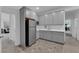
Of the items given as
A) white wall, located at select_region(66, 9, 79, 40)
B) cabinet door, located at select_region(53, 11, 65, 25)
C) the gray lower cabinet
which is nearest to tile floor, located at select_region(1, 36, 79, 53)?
the gray lower cabinet

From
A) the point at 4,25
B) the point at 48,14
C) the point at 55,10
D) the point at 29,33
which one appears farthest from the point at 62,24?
the point at 4,25

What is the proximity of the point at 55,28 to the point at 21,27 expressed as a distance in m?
2.34

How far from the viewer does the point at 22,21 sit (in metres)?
3.34

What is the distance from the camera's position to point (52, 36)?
4238 millimetres

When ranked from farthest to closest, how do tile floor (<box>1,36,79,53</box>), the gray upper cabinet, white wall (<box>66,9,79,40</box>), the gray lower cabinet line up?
white wall (<box>66,9,79,40</box>), the gray upper cabinet, the gray lower cabinet, tile floor (<box>1,36,79,53</box>)

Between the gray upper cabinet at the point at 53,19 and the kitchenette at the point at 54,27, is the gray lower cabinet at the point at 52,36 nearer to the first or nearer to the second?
the kitchenette at the point at 54,27

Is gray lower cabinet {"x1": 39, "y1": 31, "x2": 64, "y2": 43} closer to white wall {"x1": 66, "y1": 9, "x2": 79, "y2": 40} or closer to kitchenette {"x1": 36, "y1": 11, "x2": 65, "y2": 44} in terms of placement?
kitchenette {"x1": 36, "y1": 11, "x2": 65, "y2": 44}

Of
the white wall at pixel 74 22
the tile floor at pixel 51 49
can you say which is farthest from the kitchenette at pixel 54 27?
the white wall at pixel 74 22

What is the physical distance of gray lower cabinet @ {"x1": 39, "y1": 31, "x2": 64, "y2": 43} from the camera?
3762 mm

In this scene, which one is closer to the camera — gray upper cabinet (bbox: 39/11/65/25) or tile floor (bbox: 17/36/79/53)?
tile floor (bbox: 17/36/79/53)

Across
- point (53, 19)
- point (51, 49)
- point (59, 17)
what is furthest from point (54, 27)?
point (51, 49)

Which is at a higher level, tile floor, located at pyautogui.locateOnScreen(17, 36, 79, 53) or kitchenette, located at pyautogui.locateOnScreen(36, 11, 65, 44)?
kitchenette, located at pyautogui.locateOnScreen(36, 11, 65, 44)

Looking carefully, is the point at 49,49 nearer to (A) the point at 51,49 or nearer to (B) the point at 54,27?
(A) the point at 51,49

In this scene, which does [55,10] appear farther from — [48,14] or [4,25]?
[4,25]
